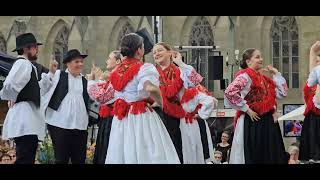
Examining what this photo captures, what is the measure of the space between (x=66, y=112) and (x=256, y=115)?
2575 millimetres

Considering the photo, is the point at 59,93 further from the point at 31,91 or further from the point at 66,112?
the point at 31,91

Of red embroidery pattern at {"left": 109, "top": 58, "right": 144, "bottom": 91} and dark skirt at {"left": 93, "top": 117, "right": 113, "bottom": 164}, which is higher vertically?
red embroidery pattern at {"left": 109, "top": 58, "right": 144, "bottom": 91}

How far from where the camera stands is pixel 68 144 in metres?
9.77

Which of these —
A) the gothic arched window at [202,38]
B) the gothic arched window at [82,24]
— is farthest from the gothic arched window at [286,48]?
the gothic arched window at [82,24]

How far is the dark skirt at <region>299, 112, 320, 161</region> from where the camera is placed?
10.4 metres

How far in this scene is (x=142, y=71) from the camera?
788cm

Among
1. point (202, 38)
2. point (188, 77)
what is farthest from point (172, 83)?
point (202, 38)

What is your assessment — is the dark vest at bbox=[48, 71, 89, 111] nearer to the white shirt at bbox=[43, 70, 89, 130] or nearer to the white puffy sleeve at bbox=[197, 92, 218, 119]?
the white shirt at bbox=[43, 70, 89, 130]

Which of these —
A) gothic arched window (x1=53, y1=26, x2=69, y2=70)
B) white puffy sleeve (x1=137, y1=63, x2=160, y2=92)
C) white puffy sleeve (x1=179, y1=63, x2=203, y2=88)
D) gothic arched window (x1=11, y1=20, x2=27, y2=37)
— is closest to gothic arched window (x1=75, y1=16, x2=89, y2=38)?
gothic arched window (x1=53, y1=26, x2=69, y2=70)

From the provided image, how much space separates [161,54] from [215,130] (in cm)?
1872

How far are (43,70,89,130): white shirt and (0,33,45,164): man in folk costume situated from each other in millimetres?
890

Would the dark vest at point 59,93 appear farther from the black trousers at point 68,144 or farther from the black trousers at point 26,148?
the black trousers at point 26,148

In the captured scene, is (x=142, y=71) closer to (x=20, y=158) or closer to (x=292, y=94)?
(x=20, y=158)

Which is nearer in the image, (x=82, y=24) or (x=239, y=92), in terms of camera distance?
(x=239, y=92)
